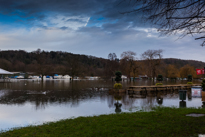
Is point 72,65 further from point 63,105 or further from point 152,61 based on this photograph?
point 63,105

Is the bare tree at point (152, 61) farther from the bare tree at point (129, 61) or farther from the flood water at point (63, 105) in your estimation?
the flood water at point (63, 105)

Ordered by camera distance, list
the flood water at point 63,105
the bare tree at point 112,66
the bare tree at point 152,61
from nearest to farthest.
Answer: the flood water at point 63,105
the bare tree at point 152,61
the bare tree at point 112,66

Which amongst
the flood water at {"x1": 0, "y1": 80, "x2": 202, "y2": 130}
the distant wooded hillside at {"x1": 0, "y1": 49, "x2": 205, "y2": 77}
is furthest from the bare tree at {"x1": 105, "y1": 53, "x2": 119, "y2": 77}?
the flood water at {"x1": 0, "y1": 80, "x2": 202, "y2": 130}

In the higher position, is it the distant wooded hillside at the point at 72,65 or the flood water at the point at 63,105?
the distant wooded hillside at the point at 72,65

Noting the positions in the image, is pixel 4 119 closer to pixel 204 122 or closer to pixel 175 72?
pixel 204 122

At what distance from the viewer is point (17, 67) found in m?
112

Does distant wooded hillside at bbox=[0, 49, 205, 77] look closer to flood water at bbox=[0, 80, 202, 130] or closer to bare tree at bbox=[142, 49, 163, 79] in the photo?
bare tree at bbox=[142, 49, 163, 79]

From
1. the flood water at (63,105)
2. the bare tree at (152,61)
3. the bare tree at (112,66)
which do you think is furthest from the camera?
the bare tree at (112,66)

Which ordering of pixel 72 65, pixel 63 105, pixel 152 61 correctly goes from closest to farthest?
pixel 63 105 → pixel 152 61 → pixel 72 65

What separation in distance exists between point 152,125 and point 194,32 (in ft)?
10.2

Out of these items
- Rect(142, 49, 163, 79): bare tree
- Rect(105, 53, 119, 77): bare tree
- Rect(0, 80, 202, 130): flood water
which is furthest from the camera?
Rect(105, 53, 119, 77): bare tree

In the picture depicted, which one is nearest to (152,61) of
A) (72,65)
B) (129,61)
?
(129,61)

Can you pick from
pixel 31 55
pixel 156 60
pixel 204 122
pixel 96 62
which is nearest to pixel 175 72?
pixel 156 60

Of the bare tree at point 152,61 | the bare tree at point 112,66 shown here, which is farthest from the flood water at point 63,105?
the bare tree at point 112,66
